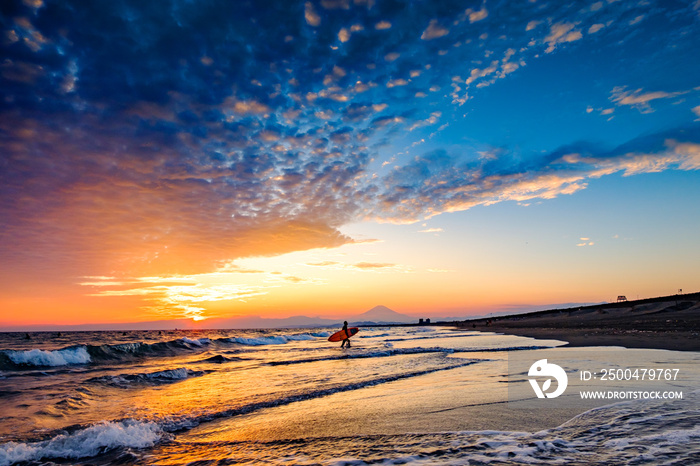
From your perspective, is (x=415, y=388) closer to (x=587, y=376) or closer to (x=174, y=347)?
(x=587, y=376)

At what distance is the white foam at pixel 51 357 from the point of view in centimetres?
2400

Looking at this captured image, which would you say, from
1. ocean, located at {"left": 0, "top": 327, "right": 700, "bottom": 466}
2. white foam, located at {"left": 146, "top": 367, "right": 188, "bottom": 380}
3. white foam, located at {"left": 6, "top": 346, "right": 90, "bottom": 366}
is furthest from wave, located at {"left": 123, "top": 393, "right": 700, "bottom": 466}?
white foam, located at {"left": 6, "top": 346, "right": 90, "bottom": 366}

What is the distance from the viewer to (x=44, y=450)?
263 inches

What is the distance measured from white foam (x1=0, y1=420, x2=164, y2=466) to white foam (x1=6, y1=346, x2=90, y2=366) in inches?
920

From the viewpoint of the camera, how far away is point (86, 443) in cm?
691

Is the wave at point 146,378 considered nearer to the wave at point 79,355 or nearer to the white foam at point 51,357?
the wave at point 79,355

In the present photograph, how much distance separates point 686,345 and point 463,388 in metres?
13.2

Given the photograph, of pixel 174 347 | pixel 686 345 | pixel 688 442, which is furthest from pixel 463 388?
pixel 174 347

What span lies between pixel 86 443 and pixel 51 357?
83.1 feet

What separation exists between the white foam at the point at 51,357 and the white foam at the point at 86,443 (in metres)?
23.4

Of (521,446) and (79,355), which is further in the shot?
(79,355)

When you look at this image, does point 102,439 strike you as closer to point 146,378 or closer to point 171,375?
point 146,378

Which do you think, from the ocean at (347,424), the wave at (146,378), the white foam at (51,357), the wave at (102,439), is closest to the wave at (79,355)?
the white foam at (51,357)

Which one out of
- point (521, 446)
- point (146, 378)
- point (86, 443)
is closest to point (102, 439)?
point (86, 443)
